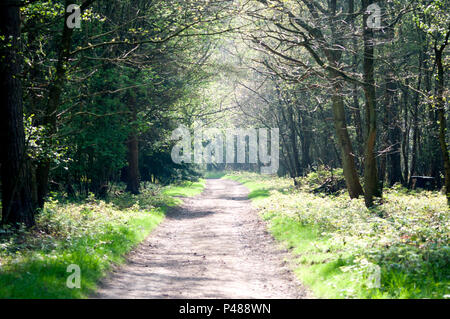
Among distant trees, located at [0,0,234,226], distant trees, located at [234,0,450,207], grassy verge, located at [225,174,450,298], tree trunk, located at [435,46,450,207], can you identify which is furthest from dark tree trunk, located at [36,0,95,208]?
tree trunk, located at [435,46,450,207]

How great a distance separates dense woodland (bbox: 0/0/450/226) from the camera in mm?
11383

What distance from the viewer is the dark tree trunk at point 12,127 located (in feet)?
33.9

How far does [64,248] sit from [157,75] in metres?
12.2

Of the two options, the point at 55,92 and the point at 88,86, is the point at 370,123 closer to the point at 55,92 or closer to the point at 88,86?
the point at 55,92

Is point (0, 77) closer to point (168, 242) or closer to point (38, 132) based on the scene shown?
point (38, 132)

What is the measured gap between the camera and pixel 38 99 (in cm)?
1542

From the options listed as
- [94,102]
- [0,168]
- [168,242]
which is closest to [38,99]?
[94,102]

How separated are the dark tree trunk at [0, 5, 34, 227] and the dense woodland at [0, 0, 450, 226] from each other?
23mm

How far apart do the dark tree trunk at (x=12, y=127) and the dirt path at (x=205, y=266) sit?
2987 millimetres

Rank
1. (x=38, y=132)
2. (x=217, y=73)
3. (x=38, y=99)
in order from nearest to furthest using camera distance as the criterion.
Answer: (x=38, y=132) → (x=38, y=99) → (x=217, y=73)

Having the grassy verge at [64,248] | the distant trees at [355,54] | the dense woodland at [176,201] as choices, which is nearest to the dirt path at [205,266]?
the dense woodland at [176,201]

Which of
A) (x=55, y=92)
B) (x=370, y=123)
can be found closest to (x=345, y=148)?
(x=370, y=123)

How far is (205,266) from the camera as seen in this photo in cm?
986
